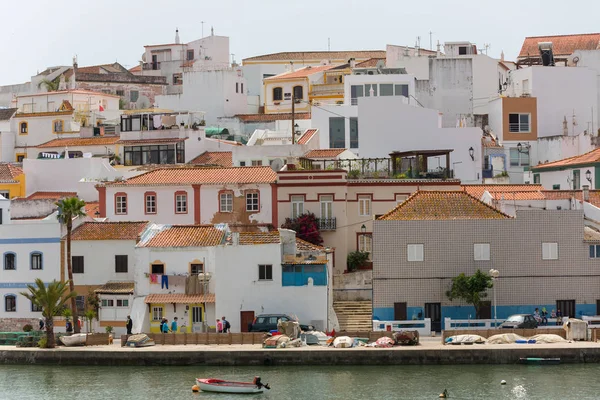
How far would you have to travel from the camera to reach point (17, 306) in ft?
220

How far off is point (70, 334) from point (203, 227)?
846 cm

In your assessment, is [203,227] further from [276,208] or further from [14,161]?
[14,161]

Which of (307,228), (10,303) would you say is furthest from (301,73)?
(10,303)

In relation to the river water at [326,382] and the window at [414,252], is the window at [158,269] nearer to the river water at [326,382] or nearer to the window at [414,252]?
the river water at [326,382]

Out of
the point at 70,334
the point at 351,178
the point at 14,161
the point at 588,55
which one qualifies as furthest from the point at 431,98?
the point at 70,334

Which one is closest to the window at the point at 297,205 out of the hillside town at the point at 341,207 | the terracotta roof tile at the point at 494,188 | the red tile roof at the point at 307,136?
the hillside town at the point at 341,207

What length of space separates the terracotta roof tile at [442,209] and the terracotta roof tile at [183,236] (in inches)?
315

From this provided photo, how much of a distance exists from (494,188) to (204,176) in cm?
1471

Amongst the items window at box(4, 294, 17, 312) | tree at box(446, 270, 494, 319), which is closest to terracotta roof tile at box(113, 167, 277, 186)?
window at box(4, 294, 17, 312)

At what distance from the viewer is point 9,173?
88.3 metres

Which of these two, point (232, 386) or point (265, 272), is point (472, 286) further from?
point (232, 386)

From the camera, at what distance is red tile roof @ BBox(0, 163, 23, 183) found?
288 feet

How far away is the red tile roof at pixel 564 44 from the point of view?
106 meters

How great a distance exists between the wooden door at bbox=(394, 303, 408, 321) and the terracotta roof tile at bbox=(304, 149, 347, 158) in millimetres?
17289
